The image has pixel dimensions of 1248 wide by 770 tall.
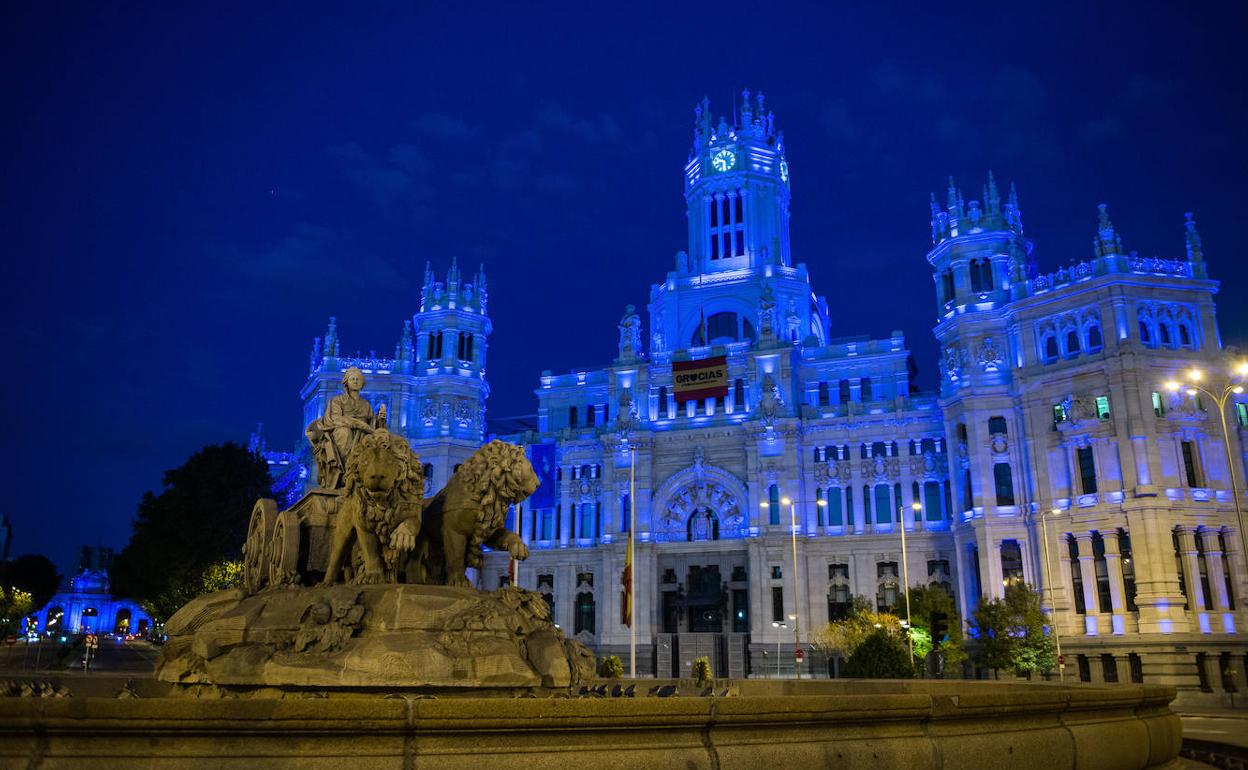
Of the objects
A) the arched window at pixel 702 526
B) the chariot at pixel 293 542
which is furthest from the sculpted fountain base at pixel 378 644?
the arched window at pixel 702 526

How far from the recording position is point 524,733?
7570mm

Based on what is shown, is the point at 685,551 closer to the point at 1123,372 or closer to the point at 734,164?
the point at 1123,372

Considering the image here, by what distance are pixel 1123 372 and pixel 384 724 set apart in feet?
198

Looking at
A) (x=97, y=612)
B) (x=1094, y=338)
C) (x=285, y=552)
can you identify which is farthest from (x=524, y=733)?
(x=97, y=612)

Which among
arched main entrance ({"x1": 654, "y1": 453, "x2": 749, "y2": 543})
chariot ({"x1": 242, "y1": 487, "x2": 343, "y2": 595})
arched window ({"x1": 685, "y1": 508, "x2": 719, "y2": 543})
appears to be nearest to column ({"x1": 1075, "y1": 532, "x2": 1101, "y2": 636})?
arched main entrance ({"x1": 654, "y1": 453, "x2": 749, "y2": 543})

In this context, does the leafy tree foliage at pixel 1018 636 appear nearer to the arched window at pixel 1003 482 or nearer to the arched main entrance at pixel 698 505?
the arched window at pixel 1003 482

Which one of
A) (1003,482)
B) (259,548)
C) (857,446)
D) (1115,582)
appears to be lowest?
(259,548)

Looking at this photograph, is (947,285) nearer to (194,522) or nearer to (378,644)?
(194,522)

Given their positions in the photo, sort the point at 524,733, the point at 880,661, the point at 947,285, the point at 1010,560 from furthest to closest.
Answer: the point at 947,285 < the point at 1010,560 < the point at 880,661 < the point at 524,733

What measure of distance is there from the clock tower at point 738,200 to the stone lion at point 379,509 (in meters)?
75.5

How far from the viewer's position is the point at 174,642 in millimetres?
13344

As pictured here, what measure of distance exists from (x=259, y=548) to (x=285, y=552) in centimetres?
88

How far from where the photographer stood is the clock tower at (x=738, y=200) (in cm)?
8906

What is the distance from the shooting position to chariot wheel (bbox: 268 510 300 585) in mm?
14457
